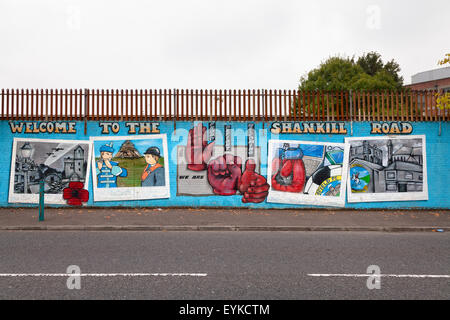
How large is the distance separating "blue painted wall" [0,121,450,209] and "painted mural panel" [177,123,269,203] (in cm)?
18

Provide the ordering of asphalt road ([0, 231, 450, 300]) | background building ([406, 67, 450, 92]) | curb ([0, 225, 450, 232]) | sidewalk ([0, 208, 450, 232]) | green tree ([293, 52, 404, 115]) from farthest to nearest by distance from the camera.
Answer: background building ([406, 67, 450, 92])
green tree ([293, 52, 404, 115])
sidewalk ([0, 208, 450, 232])
curb ([0, 225, 450, 232])
asphalt road ([0, 231, 450, 300])

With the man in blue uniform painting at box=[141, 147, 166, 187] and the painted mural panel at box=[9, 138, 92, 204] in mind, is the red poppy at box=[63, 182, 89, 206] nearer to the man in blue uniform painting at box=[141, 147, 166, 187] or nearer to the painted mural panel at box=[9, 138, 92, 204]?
the painted mural panel at box=[9, 138, 92, 204]

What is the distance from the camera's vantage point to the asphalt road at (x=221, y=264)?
14.3ft

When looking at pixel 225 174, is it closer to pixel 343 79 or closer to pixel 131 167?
pixel 131 167

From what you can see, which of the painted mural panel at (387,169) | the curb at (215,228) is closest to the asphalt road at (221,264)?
the curb at (215,228)

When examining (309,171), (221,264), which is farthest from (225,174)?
(221,264)

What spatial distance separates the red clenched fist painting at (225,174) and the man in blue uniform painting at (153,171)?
1769 mm

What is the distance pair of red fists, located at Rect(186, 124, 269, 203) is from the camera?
500 inches

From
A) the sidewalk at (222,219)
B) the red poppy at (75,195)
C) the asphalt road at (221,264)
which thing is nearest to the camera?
the asphalt road at (221,264)

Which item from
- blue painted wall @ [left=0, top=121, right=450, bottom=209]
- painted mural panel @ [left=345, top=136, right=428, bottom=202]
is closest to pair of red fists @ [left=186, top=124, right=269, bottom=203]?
blue painted wall @ [left=0, top=121, right=450, bottom=209]

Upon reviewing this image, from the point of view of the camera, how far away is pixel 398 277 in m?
5.00

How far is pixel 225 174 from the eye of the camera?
12.7 m

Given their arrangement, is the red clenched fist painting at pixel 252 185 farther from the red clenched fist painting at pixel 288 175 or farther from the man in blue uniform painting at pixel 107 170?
the man in blue uniform painting at pixel 107 170

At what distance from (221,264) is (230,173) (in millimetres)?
7159
